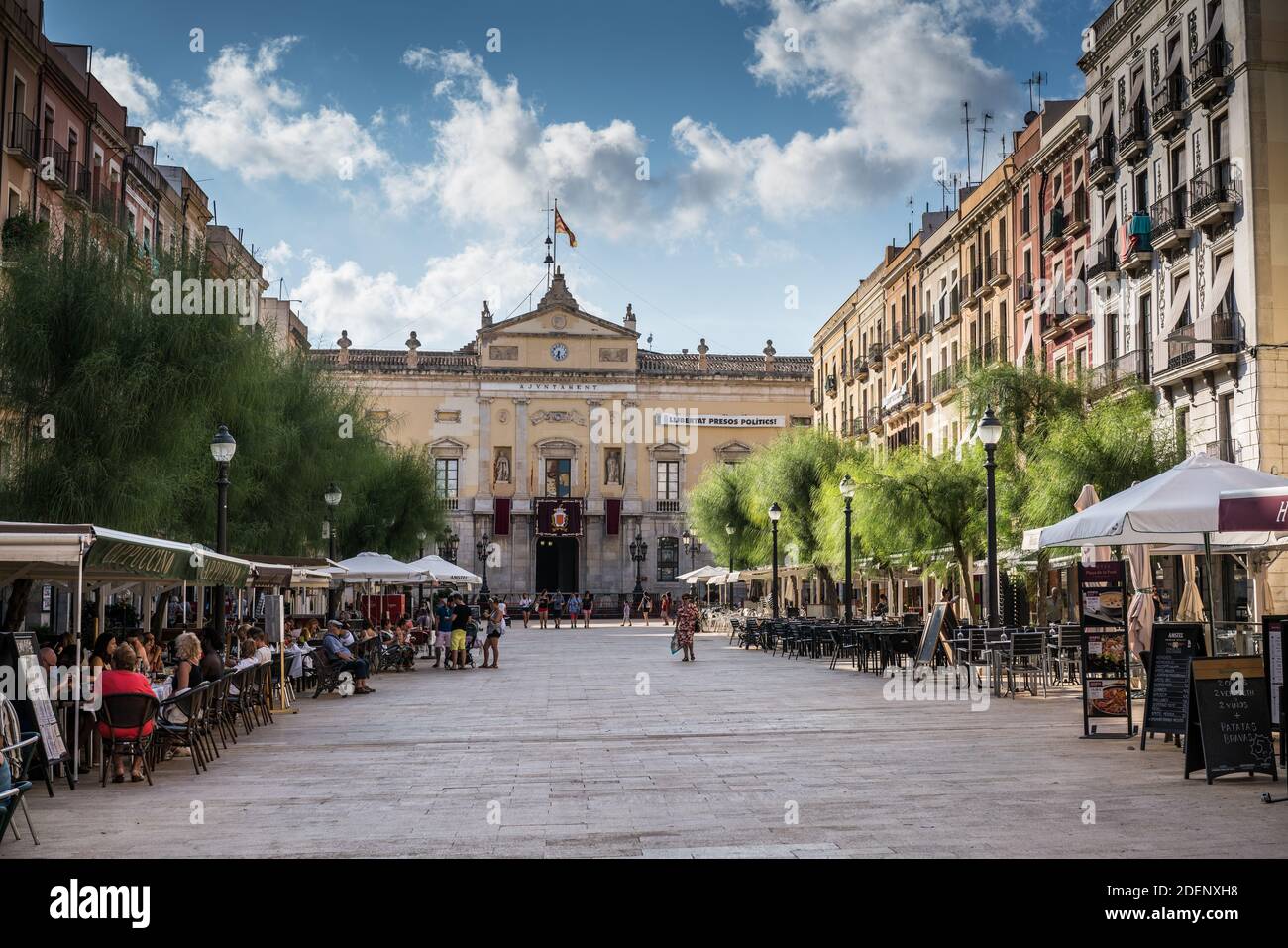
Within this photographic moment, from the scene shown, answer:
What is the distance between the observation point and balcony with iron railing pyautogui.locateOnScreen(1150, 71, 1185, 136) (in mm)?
31595

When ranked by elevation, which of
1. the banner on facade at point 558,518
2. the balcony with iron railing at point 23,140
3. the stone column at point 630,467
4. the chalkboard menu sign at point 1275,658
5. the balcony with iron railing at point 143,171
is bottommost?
the chalkboard menu sign at point 1275,658

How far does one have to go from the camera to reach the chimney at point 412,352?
8506 centimetres

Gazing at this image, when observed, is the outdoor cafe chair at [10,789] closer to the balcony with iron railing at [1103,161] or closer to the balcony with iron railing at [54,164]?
the balcony with iron railing at [54,164]

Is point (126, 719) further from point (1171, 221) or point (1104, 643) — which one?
point (1171, 221)

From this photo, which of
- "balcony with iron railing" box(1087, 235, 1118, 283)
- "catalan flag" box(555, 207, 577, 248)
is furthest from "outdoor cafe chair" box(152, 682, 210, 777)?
"catalan flag" box(555, 207, 577, 248)

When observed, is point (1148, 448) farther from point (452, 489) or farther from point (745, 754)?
point (452, 489)

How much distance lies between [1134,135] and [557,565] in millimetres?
56370

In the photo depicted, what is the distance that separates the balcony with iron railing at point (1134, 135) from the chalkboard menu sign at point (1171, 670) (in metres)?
23.8

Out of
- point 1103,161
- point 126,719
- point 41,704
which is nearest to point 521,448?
point 1103,161

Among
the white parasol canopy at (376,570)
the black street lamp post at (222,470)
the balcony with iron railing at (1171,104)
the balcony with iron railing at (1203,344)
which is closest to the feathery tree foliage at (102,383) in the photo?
the black street lamp post at (222,470)

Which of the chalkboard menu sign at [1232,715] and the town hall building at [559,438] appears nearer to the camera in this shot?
the chalkboard menu sign at [1232,715]

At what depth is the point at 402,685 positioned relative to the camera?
26.0 m

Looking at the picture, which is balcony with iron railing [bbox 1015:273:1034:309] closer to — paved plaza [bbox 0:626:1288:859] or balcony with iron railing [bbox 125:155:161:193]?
Result: paved plaza [bbox 0:626:1288:859]
